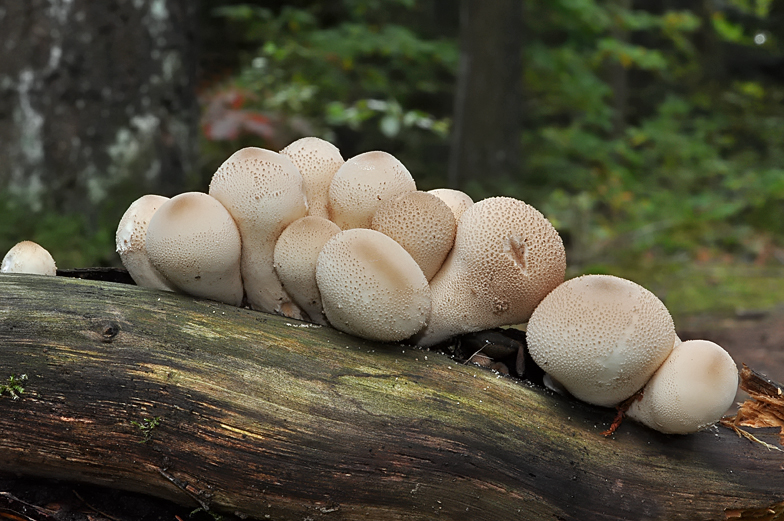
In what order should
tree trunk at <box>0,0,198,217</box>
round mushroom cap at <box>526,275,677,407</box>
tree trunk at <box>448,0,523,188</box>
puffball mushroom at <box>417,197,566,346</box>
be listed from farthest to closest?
1. tree trunk at <box>448,0,523,188</box>
2. tree trunk at <box>0,0,198,217</box>
3. puffball mushroom at <box>417,197,566,346</box>
4. round mushroom cap at <box>526,275,677,407</box>

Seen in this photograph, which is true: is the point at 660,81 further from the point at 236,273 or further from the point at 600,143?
the point at 236,273

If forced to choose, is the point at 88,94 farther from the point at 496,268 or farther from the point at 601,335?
the point at 601,335

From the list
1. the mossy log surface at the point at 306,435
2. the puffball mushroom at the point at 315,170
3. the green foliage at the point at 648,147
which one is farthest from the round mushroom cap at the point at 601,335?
the green foliage at the point at 648,147

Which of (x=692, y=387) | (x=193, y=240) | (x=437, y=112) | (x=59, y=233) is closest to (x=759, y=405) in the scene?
(x=692, y=387)

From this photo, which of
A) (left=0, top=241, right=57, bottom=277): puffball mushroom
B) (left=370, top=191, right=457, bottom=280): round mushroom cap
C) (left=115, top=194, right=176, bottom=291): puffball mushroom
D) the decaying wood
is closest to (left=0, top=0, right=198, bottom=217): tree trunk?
(left=0, top=241, right=57, bottom=277): puffball mushroom

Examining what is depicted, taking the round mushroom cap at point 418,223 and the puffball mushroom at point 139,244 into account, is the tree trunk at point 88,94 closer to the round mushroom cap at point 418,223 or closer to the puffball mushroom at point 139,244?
the puffball mushroom at point 139,244

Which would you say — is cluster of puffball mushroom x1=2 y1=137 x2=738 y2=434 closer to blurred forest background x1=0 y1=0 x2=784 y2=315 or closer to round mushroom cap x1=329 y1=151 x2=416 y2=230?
round mushroom cap x1=329 y1=151 x2=416 y2=230

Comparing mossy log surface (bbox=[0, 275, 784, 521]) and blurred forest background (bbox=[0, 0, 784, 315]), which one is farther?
blurred forest background (bbox=[0, 0, 784, 315])

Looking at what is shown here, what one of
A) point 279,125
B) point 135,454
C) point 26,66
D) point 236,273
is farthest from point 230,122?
point 135,454

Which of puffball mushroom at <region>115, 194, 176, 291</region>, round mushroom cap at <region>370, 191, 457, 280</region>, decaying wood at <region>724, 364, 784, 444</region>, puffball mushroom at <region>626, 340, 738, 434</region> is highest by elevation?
round mushroom cap at <region>370, 191, 457, 280</region>
